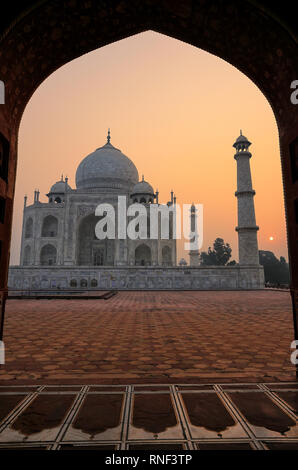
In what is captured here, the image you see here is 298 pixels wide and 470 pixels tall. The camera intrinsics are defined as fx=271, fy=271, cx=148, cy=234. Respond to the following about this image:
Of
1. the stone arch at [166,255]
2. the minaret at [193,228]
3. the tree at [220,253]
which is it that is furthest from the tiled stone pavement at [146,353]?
the tree at [220,253]

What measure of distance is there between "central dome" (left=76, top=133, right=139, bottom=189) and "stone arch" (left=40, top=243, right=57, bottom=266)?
658 cm

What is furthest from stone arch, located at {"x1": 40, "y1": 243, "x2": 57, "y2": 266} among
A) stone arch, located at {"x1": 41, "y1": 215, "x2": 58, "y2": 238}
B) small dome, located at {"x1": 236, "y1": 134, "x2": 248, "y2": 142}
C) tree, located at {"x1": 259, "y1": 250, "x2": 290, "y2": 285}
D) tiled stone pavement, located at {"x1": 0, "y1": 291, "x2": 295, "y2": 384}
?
tree, located at {"x1": 259, "y1": 250, "x2": 290, "y2": 285}

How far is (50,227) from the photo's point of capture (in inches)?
939

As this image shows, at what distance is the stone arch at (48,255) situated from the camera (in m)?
22.9

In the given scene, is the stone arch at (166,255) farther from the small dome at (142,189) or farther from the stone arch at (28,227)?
the stone arch at (28,227)

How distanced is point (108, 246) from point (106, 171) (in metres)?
7.27

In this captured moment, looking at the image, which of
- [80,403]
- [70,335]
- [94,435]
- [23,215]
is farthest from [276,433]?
[23,215]

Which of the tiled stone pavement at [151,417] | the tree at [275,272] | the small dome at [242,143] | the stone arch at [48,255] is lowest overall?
the tiled stone pavement at [151,417]

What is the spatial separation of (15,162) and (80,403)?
178cm

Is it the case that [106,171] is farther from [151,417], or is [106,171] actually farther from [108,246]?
[151,417]

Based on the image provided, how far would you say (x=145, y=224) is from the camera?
A: 22453mm

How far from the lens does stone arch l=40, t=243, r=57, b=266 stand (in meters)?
22.9

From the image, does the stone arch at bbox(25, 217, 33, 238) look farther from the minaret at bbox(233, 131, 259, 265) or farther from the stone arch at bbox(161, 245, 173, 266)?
the minaret at bbox(233, 131, 259, 265)

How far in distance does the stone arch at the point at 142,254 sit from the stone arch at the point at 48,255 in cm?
695
